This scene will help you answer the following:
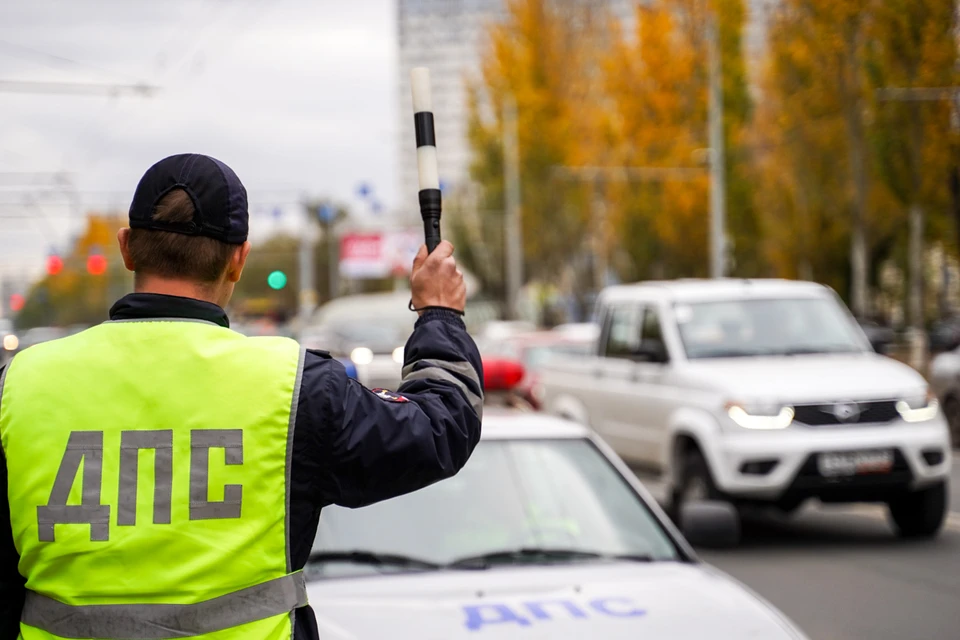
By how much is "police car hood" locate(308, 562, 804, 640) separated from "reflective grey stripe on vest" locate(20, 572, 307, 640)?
1.74 meters

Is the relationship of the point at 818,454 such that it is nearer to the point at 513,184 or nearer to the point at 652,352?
the point at 652,352

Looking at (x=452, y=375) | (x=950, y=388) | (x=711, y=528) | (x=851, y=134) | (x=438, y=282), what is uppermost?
(x=438, y=282)

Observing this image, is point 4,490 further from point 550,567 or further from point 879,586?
point 879,586

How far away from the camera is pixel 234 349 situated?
232 cm

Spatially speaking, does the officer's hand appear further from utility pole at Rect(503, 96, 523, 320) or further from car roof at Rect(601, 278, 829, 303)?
utility pole at Rect(503, 96, 523, 320)

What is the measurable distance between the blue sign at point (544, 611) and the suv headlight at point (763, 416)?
5745mm

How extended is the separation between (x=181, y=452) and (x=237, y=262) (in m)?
0.38

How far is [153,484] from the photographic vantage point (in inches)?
87.8

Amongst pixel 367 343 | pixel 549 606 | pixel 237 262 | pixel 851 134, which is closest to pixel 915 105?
pixel 851 134

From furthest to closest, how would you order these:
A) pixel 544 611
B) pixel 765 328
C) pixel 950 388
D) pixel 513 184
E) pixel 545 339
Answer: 1. pixel 513 184
2. pixel 545 339
3. pixel 950 388
4. pixel 765 328
5. pixel 544 611

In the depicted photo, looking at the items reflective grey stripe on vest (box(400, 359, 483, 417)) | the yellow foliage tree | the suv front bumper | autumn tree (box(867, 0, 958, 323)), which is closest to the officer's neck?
reflective grey stripe on vest (box(400, 359, 483, 417))

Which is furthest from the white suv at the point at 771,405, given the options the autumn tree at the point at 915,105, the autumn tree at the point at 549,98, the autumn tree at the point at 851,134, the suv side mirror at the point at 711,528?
the autumn tree at the point at 549,98

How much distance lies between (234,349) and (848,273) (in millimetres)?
46734

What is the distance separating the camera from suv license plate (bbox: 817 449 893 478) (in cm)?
961
